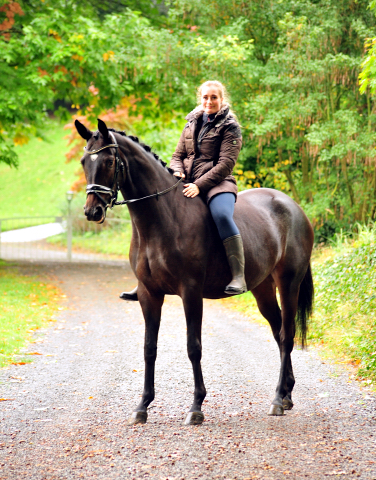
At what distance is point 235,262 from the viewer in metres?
4.61

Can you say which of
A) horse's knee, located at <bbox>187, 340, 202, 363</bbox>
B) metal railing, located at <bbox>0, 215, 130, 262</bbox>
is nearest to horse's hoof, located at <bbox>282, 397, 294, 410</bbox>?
horse's knee, located at <bbox>187, 340, 202, 363</bbox>

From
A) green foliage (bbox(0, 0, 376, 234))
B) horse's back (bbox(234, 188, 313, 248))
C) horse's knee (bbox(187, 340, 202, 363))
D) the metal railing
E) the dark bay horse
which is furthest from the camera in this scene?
the metal railing

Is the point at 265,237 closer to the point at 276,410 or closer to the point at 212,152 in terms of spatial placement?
the point at 212,152

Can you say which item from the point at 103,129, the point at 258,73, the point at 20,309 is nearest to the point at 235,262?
the point at 103,129

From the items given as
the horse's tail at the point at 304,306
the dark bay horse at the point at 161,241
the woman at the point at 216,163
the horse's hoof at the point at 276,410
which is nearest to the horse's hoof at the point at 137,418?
the dark bay horse at the point at 161,241

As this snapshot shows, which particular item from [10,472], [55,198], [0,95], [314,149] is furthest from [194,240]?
[55,198]

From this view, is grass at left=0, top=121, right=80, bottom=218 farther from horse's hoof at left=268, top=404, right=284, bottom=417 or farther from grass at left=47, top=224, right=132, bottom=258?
horse's hoof at left=268, top=404, right=284, bottom=417

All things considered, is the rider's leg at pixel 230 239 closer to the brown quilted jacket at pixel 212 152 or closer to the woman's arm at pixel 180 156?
the brown quilted jacket at pixel 212 152

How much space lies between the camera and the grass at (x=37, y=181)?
34.0 m

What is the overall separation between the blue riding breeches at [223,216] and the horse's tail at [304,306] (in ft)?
5.07

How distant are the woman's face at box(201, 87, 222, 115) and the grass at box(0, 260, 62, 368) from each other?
404 centimetres

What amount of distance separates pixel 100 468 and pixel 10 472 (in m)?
0.59

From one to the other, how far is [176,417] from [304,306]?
1950 mm

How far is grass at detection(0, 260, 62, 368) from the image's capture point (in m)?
7.32
